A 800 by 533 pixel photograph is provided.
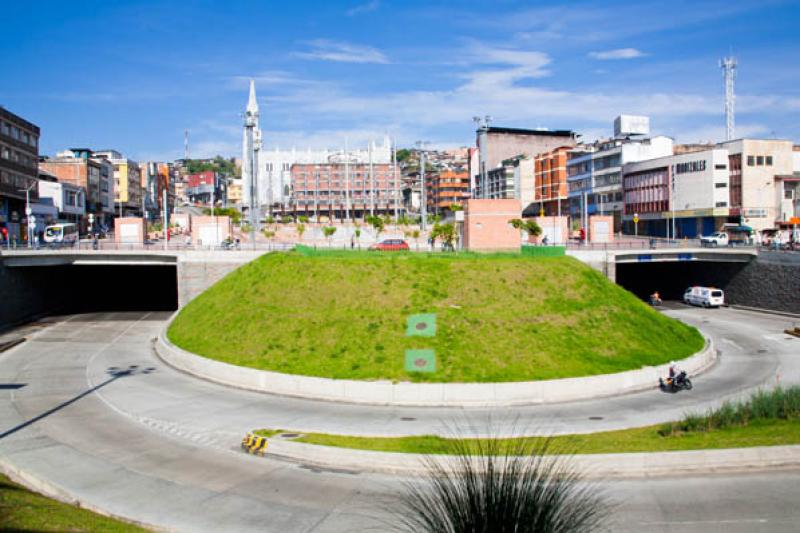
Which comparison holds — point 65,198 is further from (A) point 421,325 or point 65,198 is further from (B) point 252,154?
(A) point 421,325

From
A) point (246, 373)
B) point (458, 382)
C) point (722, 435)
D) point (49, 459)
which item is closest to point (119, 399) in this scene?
point (246, 373)

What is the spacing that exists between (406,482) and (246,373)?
18.7 meters

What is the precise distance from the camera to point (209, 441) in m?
31.1

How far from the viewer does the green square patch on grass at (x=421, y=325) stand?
4303 centimetres

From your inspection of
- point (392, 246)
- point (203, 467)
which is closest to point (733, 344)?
point (392, 246)

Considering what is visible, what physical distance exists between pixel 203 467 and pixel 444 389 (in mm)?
14305

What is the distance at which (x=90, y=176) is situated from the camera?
5438 inches

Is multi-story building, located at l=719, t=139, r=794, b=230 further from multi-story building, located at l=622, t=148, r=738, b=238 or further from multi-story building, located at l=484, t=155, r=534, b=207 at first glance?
multi-story building, located at l=484, t=155, r=534, b=207

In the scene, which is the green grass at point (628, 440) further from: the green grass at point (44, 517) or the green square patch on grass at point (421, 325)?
the green square patch on grass at point (421, 325)

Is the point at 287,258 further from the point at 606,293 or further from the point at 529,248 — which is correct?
the point at 606,293

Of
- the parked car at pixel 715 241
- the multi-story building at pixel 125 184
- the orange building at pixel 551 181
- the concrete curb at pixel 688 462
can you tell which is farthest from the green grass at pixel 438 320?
the multi-story building at pixel 125 184

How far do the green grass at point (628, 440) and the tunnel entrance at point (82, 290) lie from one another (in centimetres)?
4492

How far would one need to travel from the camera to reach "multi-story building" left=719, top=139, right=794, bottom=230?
9225cm

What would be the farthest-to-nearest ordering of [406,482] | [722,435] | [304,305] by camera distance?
[304,305], [722,435], [406,482]
